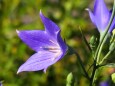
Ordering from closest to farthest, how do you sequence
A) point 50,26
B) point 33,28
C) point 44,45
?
point 50,26, point 44,45, point 33,28

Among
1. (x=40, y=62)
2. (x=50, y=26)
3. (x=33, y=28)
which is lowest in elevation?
(x=33, y=28)

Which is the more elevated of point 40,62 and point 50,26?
point 50,26

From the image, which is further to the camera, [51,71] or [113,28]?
[51,71]

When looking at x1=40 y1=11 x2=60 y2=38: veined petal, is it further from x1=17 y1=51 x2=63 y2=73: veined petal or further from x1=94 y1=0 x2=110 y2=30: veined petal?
x1=94 y1=0 x2=110 y2=30: veined petal

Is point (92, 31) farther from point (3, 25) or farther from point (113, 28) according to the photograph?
point (113, 28)

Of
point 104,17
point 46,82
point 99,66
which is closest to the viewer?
point 99,66

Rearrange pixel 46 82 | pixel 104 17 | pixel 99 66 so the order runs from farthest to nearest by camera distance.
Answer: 1. pixel 46 82
2. pixel 104 17
3. pixel 99 66

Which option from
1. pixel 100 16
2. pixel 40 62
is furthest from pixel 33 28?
pixel 40 62

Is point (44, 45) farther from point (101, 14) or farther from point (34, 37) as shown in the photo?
point (101, 14)

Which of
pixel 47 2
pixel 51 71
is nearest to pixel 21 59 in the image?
pixel 51 71
